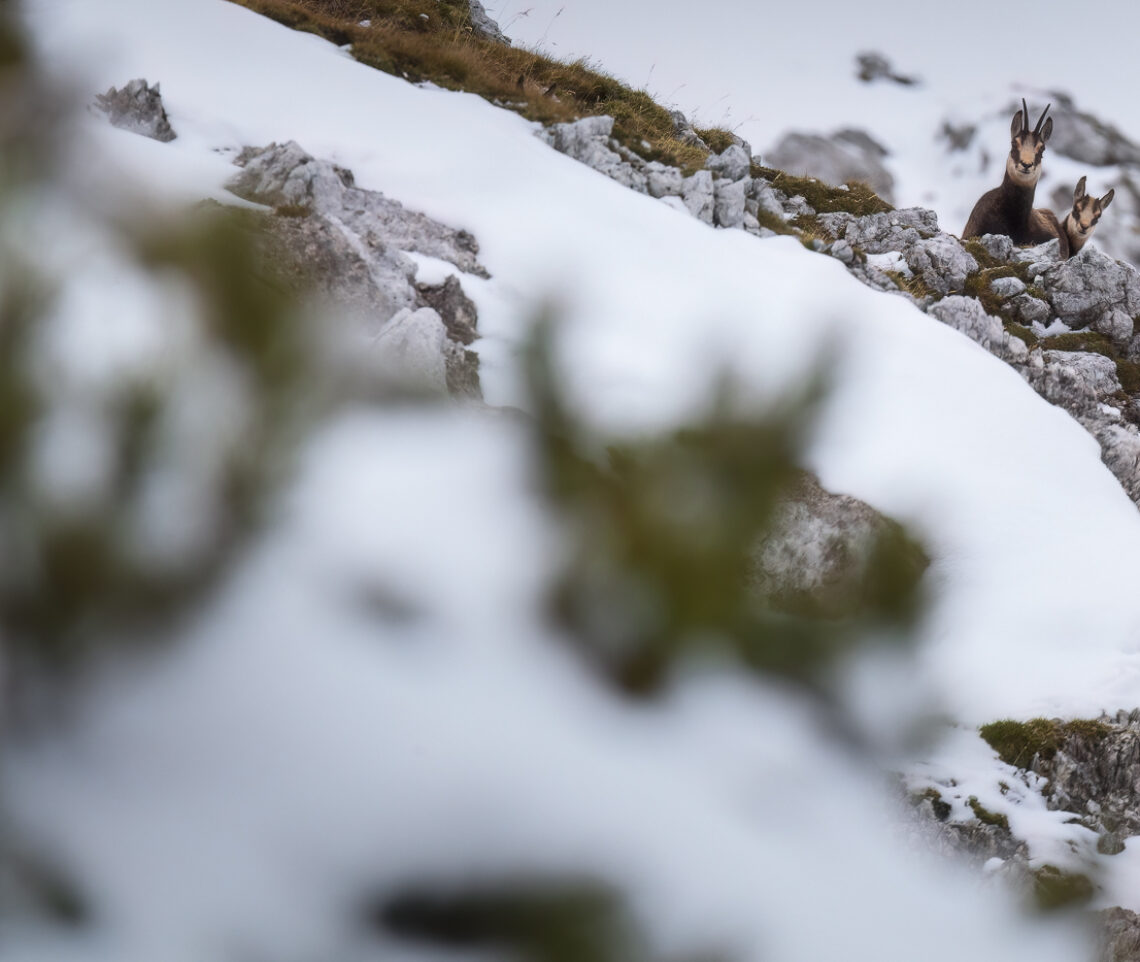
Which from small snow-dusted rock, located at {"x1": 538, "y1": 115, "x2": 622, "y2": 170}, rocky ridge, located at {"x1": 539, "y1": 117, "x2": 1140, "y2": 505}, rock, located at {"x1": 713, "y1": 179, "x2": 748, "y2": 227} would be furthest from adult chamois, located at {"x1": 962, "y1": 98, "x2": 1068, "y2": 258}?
small snow-dusted rock, located at {"x1": 538, "y1": 115, "x2": 622, "y2": 170}

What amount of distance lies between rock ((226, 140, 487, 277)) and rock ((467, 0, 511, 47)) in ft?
29.1

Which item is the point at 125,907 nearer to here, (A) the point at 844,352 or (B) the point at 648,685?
(B) the point at 648,685

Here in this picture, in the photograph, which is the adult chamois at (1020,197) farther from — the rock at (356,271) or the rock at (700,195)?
the rock at (356,271)

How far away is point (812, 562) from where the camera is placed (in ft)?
4.63

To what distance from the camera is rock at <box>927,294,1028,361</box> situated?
9.40 metres

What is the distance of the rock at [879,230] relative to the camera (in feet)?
42.3

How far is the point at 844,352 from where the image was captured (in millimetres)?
1177

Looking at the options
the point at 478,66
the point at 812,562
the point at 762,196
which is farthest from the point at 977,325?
the point at 812,562

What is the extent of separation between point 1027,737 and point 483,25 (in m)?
14.0

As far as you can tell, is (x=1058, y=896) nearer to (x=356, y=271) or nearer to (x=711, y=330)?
(x=711, y=330)

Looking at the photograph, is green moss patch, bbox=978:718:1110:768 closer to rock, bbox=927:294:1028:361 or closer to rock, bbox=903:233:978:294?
rock, bbox=927:294:1028:361

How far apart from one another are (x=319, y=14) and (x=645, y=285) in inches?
281

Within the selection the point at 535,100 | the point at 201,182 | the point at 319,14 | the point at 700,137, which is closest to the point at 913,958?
the point at 201,182

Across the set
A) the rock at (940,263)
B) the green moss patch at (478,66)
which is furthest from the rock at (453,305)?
the rock at (940,263)
